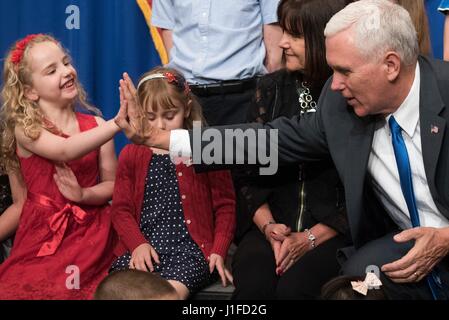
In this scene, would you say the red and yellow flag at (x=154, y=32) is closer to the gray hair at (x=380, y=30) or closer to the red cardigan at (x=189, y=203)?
the red cardigan at (x=189, y=203)

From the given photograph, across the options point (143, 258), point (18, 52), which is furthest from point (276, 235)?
point (18, 52)

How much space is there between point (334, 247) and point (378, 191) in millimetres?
270

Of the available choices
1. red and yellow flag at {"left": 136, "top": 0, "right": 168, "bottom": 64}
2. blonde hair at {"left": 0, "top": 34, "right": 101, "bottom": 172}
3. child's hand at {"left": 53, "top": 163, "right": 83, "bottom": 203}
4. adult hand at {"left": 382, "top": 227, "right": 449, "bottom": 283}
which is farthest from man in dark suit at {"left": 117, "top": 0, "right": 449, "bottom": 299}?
red and yellow flag at {"left": 136, "top": 0, "right": 168, "bottom": 64}

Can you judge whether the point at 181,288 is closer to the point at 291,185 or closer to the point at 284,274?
the point at 284,274

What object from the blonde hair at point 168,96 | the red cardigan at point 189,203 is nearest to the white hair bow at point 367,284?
the red cardigan at point 189,203

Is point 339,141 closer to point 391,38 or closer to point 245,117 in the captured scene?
point 391,38

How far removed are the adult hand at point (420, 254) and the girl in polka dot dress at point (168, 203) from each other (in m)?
0.69

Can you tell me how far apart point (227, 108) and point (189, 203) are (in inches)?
18.6

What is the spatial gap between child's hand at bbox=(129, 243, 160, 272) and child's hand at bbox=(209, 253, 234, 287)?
185mm

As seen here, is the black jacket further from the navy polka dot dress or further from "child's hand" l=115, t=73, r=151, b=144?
"child's hand" l=115, t=73, r=151, b=144

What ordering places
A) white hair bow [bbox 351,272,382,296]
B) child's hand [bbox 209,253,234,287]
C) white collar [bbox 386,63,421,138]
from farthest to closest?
child's hand [bbox 209,253,234,287] < white collar [bbox 386,63,421,138] < white hair bow [bbox 351,272,382,296]

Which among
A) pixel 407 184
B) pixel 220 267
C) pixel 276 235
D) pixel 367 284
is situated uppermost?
pixel 407 184

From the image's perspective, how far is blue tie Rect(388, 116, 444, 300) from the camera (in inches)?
108

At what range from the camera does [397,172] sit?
111 inches
